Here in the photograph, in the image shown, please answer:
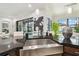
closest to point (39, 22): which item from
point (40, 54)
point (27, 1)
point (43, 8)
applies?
point (43, 8)

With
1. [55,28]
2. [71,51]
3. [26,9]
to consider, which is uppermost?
[26,9]

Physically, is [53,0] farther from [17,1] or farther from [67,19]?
[17,1]

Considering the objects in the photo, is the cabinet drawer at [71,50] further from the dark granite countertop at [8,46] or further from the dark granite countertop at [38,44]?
the dark granite countertop at [8,46]

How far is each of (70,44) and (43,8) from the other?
2.04 ft

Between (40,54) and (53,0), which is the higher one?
(53,0)

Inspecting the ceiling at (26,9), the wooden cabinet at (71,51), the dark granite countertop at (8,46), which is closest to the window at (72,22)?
the ceiling at (26,9)

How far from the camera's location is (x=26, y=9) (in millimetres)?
1645

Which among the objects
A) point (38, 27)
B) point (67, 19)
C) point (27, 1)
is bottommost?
point (38, 27)

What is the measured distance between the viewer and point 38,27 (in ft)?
5.46

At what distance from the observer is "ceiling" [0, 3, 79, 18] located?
A: 5.37 feet

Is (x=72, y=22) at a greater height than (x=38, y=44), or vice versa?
(x=72, y=22)

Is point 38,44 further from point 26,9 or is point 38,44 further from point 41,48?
point 26,9

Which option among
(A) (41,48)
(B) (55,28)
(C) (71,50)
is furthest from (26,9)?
(C) (71,50)

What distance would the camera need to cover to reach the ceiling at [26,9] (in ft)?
5.37
